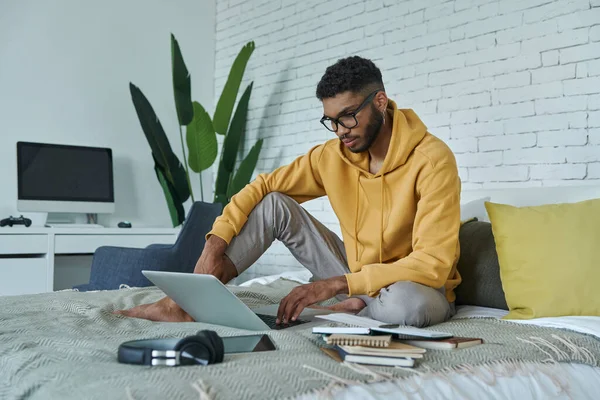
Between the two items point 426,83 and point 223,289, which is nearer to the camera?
point 223,289

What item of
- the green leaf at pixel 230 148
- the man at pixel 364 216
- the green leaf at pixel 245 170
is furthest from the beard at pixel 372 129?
the green leaf at pixel 230 148

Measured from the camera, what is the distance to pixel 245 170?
14.9 feet

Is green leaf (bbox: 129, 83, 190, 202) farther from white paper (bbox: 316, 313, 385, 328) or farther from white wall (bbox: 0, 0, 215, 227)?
white paper (bbox: 316, 313, 385, 328)

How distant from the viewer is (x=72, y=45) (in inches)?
180

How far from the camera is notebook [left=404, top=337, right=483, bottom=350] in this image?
4.97 feet

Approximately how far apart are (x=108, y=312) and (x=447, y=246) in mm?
964

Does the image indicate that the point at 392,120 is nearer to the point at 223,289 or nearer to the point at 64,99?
the point at 223,289

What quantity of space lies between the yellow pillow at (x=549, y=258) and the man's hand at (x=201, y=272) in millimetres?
845

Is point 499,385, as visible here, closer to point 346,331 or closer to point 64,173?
point 346,331

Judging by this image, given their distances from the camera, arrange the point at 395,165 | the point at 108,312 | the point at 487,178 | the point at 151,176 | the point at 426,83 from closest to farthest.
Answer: the point at 108,312 < the point at 395,165 < the point at 487,178 < the point at 426,83 < the point at 151,176

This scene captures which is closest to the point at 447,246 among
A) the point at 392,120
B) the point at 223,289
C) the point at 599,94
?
the point at 392,120

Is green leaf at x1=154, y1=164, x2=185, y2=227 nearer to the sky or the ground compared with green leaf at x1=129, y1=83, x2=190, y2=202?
nearer to the ground

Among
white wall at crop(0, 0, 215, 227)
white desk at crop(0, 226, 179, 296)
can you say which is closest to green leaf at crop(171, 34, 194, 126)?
white wall at crop(0, 0, 215, 227)

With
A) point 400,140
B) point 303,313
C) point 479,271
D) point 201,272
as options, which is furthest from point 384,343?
point 479,271
